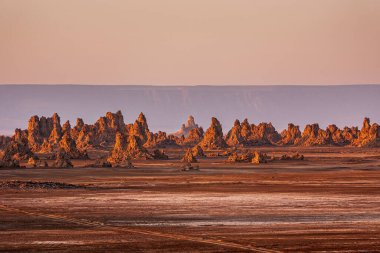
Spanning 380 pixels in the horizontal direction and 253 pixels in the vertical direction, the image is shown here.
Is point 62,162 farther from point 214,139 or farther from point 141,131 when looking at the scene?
point 141,131

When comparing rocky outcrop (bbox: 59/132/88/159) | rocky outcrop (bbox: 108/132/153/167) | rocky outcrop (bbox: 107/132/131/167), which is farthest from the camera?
rocky outcrop (bbox: 108/132/153/167)

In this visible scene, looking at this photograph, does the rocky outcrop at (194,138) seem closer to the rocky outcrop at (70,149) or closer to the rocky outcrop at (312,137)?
the rocky outcrop at (312,137)

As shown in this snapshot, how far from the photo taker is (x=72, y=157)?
103 m

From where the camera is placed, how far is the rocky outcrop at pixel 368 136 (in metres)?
164

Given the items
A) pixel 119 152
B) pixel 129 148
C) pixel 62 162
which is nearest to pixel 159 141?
pixel 129 148

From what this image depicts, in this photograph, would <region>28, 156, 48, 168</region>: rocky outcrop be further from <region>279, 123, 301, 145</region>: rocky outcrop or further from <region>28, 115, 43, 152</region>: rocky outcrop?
<region>279, 123, 301, 145</region>: rocky outcrop

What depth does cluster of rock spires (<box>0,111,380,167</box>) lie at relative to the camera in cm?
10488

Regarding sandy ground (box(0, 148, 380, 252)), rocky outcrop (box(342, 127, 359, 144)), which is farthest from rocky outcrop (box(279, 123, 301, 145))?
sandy ground (box(0, 148, 380, 252))

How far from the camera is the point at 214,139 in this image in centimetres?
15025

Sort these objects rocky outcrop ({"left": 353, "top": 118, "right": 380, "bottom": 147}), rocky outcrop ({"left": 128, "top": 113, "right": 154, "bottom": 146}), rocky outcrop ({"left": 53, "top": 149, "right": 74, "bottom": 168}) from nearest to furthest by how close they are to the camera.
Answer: rocky outcrop ({"left": 53, "top": 149, "right": 74, "bottom": 168}) < rocky outcrop ({"left": 128, "top": 113, "right": 154, "bottom": 146}) < rocky outcrop ({"left": 353, "top": 118, "right": 380, "bottom": 147})

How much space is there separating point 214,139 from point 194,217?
116812 millimetres

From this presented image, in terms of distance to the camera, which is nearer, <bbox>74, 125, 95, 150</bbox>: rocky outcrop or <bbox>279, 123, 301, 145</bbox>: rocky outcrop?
<bbox>74, 125, 95, 150</bbox>: rocky outcrop

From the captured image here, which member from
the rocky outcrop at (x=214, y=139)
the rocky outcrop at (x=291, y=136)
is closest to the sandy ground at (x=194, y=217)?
the rocky outcrop at (x=214, y=139)

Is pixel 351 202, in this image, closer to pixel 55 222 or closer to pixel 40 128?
pixel 55 222
